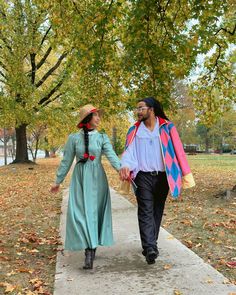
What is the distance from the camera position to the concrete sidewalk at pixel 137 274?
13.5 feet

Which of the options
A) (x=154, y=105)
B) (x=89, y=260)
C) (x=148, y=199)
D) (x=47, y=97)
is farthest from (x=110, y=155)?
(x=47, y=97)

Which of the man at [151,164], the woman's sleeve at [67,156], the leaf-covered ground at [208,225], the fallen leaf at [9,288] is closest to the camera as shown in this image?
the fallen leaf at [9,288]

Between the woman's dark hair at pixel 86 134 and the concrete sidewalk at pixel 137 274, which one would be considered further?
the woman's dark hair at pixel 86 134

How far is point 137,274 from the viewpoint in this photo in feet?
15.0

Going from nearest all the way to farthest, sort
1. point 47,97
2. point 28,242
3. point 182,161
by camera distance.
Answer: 1. point 182,161
2. point 28,242
3. point 47,97

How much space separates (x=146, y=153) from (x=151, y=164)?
139 millimetres

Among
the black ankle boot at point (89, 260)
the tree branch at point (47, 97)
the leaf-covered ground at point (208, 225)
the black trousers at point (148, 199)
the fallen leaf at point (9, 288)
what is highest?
the tree branch at point (47, 97)

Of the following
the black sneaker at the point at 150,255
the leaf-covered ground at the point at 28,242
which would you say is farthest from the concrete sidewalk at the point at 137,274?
the leaf-covered ground at the point at 28,242

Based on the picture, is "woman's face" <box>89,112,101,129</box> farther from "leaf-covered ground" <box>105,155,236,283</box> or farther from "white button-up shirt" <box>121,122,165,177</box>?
"leaf-covered ground" <box>105,155,236,283</box>

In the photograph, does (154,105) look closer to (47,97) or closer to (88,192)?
(88,192)

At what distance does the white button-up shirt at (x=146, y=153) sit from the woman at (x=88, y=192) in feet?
0.68

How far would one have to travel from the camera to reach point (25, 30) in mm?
21609

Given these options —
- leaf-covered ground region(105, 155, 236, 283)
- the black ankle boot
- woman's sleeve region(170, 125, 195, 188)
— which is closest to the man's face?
woman's sleeve region(170, 125, 195, 188)

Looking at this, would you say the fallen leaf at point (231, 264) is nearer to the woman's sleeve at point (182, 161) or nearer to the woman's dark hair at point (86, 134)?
the woman's sleeve at point (182, 161)
